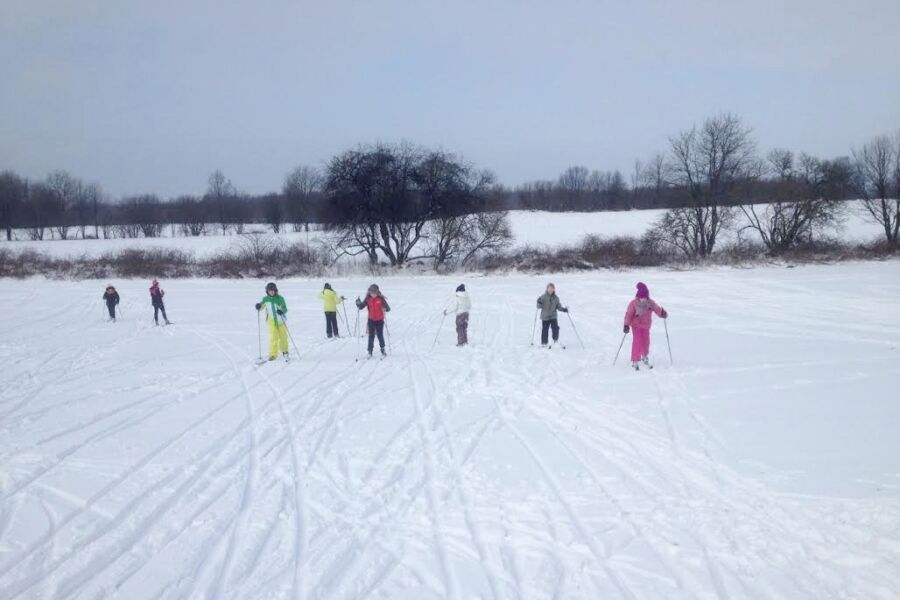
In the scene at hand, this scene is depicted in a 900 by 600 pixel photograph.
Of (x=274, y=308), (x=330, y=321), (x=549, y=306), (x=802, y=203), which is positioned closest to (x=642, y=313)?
(x=549, y=306)

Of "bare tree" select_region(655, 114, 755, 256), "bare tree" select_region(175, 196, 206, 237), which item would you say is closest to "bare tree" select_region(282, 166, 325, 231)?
"bare tree" select_region(175, 196, 206, 237)

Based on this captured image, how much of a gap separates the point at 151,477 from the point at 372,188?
3336 centimetres

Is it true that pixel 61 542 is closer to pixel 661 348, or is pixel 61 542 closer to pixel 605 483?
pixel 605 483

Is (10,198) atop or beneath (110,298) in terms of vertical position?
atop

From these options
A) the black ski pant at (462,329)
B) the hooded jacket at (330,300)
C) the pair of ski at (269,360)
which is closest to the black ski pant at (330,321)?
the hooded jacket at (330,300)

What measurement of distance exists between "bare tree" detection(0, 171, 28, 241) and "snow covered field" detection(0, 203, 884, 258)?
128 inches

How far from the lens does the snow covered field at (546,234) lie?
4532 cm

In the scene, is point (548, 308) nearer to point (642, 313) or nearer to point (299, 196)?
point (642, 313)

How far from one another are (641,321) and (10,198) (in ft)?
277

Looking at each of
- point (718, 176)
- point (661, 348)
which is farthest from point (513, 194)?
point (661, 348)

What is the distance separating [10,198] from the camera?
72000 mm

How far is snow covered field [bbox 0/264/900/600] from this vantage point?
456 centimetres

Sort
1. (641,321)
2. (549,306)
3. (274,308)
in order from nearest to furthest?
(641,321) < (274,308) < (549,306)

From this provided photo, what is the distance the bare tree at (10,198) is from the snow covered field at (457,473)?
223ft
